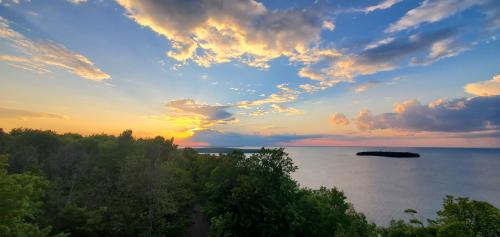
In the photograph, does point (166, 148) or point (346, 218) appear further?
point (166, 148)

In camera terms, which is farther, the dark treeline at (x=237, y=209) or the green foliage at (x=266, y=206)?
the green foliage at (x=266, y=206)

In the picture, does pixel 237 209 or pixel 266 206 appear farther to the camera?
pixel 237 209

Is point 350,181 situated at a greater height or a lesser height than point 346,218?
lesser

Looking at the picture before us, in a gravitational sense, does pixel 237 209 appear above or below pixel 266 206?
below

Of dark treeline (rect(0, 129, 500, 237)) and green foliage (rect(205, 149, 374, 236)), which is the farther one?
green foliage (rect(205, 149, 374, 236))

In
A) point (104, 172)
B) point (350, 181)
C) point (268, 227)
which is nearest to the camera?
point (268, 227)

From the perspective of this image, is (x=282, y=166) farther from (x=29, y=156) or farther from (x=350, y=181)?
(x=350, y=181)

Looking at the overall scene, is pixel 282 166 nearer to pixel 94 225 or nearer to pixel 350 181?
pixel 94 225

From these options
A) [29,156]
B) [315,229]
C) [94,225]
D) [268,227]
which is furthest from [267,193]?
[29,156]

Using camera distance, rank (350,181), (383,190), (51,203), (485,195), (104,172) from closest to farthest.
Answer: (51,203)
(104,172)
(485,195)
(383,190)
(350,181)

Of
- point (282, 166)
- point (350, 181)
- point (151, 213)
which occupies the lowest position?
point (350, 181)

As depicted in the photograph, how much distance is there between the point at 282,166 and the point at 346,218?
1107cm

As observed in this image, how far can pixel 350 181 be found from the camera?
479 feet

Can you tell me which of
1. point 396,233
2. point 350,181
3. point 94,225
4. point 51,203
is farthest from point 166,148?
point 350,181
